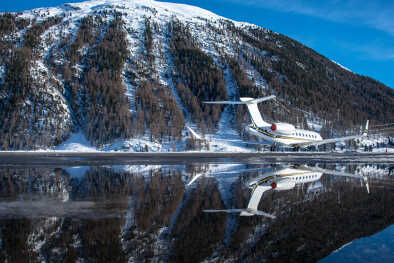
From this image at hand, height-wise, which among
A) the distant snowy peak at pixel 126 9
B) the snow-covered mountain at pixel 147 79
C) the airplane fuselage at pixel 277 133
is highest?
the distant snowy peak at pixel 126 9

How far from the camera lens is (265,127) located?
1640 inches

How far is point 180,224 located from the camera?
6574mm

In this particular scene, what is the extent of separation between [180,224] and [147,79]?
108 metres

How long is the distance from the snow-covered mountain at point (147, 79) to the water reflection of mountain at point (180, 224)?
65635mm

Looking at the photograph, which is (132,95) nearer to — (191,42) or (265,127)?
(191,42)

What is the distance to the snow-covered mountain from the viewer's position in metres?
86.4

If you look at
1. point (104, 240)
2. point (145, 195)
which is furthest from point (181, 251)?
point (145, 195)

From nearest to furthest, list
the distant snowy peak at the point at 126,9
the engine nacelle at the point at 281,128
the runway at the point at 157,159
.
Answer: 1. the runway at the point at 157,159
2. the engine nacelle at the point at 281,128
3. the distant snowy peak at the point at 126,9

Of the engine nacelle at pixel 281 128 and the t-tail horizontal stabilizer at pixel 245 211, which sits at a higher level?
the engine nacelle at pixel 281 128

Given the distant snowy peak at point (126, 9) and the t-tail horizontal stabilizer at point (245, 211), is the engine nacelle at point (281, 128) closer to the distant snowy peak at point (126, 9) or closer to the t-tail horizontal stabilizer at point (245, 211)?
the t-tail horizontal stabilizer at point (245, 211)

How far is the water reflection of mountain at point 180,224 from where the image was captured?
16.5 feet

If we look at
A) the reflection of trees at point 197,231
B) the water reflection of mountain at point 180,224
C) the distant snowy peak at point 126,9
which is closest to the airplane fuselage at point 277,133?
the water reflection of mountain at point 180,224

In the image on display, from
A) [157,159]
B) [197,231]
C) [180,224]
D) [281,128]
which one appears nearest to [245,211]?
[180,224]

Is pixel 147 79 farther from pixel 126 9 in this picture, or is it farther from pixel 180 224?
pixel 180 224
